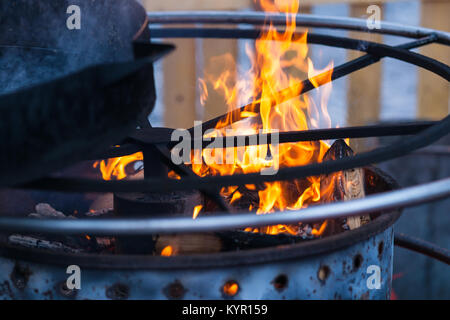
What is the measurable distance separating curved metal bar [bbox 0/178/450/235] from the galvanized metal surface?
15 cm

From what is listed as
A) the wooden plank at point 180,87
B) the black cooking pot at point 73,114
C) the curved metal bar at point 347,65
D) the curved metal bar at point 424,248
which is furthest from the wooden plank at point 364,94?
the black cooking pot at point 73,114

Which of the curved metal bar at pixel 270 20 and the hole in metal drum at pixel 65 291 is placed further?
the curved metal bar at pixel 270 20

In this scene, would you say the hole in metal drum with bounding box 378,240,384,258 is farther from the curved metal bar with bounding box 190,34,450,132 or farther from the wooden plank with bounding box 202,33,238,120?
the wooden plank with bounding box 202,33,238,120

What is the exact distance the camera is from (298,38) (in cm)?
180

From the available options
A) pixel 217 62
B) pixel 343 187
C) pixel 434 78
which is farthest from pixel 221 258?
pixel 434 78

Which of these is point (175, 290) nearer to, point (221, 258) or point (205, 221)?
point (221, 258)

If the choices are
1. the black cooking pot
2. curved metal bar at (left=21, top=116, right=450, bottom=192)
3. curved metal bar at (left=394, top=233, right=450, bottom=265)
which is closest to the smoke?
the black cooking pot

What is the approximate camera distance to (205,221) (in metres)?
0.83

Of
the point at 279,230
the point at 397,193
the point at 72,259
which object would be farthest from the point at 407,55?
the point at 72,259

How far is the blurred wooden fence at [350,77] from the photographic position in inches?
116

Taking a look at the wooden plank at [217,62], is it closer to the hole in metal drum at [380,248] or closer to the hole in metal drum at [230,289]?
the hole in metal drum at [380,248]

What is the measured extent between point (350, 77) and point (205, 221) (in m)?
2.46

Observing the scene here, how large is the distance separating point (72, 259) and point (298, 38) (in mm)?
1190

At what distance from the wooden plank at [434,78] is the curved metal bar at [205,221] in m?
2.37
